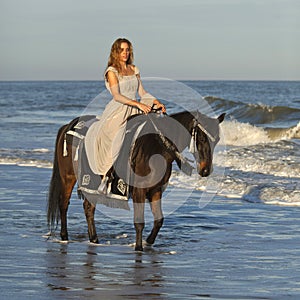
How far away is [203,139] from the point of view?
23.1ft

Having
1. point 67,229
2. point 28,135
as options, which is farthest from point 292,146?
point 67,229

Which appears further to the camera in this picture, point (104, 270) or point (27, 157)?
point (27, 157)

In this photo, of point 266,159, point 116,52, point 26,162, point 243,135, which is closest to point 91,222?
point 116,52

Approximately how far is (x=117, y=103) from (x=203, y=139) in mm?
1028

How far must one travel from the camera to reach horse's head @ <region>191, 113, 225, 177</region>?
7.04m

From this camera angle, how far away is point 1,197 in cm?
1059

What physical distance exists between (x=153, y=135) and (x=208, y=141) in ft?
1.83

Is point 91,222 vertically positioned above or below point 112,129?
below

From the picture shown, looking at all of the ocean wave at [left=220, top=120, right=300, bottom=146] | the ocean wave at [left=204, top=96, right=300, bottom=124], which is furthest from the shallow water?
the ocean wave at [left=204, top=96, right=300, bottom=124]

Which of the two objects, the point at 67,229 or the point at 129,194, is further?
the point at 67,229

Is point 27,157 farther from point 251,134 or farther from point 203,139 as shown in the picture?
point 203,139

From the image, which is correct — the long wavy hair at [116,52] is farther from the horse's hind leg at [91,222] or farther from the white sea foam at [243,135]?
the white sea foam at [243,135]

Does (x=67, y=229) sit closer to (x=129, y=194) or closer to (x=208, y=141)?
(x=129, y=194)

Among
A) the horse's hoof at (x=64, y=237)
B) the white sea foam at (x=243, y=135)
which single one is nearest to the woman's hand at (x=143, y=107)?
the horse's hoof at (x=64, y=237)
